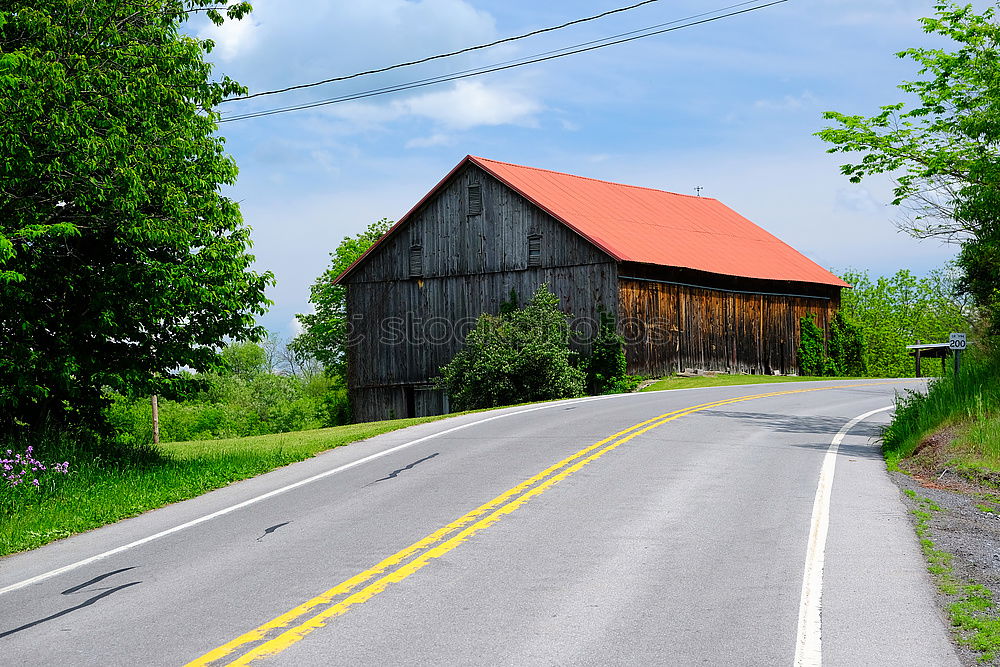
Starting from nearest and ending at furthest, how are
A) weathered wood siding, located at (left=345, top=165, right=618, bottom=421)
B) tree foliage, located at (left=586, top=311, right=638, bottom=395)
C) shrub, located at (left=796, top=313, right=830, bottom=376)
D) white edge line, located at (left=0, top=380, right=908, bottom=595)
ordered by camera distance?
white edge line, located at (left=0, top=380, right=908, bottom=595) < tree foliage, located at (left=586, top=311, right=638, bottom=395) < weathered wood siding, located at (left=345, top=165, right=618, bottom=421) < shrub, located at (left=796, top=313, right=830, bottom=376)

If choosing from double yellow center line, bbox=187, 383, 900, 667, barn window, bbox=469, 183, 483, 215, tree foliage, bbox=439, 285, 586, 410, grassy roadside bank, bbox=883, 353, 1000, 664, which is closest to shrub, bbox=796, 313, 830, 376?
tree foliage, bbox=439, 285, 586, 410

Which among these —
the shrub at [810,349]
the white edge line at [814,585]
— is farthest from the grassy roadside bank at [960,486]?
the shrub at [810,349]

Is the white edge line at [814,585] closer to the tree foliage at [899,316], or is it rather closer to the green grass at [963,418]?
the green grass at [963,418]

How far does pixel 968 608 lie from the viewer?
22.9 ft

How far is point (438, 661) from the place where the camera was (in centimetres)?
579

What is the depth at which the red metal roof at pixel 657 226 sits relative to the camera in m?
38.9

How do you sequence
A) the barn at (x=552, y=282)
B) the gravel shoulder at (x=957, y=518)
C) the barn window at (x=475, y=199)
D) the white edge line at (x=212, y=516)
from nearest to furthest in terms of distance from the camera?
the gravel shoulder at (x=957, y=518) < the white edge line at (x=212, y=516) < the barn at (x=552, y=282) < the barn window at (x=475, y=199)

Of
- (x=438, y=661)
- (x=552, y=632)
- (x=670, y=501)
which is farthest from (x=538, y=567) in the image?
(x=670, y=501)

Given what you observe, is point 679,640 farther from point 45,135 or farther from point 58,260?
point 58,260

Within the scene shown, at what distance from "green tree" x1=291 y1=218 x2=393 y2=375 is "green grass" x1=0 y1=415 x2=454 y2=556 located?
50.0m

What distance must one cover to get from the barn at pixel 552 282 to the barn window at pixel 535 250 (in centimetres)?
5

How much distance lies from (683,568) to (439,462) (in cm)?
688

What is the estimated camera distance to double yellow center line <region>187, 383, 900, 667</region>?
6.11m

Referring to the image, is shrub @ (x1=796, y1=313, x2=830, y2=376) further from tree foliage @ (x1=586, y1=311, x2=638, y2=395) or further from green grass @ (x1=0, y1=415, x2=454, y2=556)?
green grass @ (x1=0, y1=415, x2=454, y2=556)
